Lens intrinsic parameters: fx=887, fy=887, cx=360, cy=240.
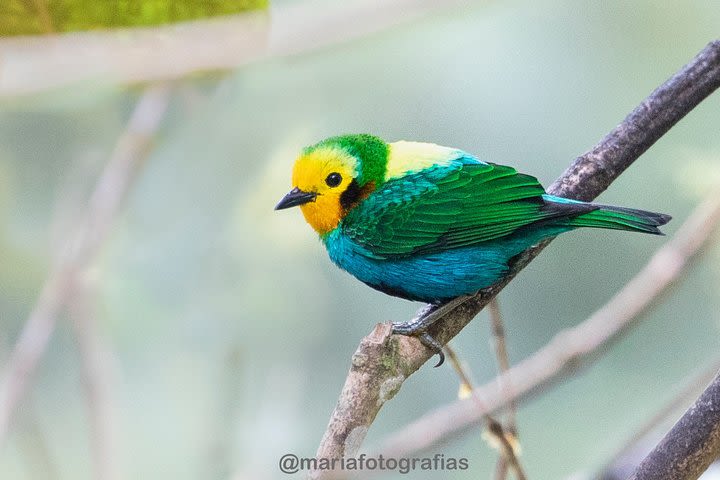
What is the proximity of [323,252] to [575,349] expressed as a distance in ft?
7.60

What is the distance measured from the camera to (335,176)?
2451mm

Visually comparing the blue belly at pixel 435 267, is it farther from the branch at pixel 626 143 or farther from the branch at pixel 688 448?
the branch at pixel 688 448

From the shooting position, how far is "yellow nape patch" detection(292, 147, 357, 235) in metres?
2.43

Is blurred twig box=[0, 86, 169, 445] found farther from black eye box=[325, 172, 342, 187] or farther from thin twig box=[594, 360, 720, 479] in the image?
thin twig box=[594, 360, 720, 479]

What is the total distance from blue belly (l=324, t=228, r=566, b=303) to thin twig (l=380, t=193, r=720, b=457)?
0.31 meters

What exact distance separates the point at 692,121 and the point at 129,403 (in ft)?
9.18

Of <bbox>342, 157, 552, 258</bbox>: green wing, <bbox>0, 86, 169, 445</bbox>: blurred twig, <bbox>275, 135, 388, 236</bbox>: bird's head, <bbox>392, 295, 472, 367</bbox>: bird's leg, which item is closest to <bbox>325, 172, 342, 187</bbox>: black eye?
<bbox>275, 135, 388, 236</bbox>: bird's head

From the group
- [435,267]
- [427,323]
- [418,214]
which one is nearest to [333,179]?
[418,214]

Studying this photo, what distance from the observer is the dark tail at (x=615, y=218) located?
2.12 meters

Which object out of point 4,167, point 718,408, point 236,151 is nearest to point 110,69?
point 718,408

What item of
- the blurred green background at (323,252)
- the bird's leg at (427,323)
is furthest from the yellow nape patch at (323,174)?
the blurred green background at (323,252)

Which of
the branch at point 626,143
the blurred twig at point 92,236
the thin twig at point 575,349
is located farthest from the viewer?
the branch at point 626,143

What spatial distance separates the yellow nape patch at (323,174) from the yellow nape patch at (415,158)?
14 centimetres

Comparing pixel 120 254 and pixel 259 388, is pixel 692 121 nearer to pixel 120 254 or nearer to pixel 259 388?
pixel 259 388
